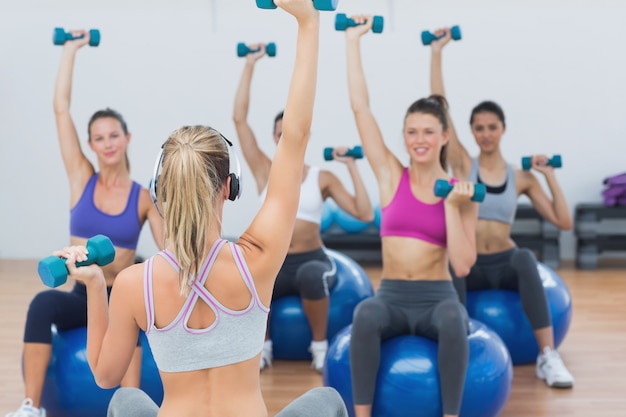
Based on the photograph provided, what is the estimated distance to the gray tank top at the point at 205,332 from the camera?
1436mm

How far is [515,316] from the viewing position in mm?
3408

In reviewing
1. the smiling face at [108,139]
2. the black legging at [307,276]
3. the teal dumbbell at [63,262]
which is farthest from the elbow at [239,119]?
the teal dumbbell at [63,262]

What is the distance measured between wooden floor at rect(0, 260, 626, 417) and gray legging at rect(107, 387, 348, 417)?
1427 millimetres

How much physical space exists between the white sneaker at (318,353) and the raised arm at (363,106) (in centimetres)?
88

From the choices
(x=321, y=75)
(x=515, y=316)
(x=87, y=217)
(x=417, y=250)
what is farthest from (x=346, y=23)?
(x=321, y=75)

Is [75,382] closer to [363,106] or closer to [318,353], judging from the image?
[318,353]

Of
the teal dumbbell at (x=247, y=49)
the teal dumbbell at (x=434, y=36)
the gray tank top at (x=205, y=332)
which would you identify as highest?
the teal dumbbell at (x=434, y=36)

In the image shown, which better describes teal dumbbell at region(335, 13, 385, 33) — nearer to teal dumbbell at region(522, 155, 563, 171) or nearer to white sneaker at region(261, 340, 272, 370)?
teal dumbbell at region(522, 155, 563, 171)

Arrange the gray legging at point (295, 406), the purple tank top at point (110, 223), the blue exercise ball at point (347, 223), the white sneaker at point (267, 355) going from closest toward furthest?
the gray legging at point (295, 406) → the purple tank top at point (110, 223) → the white sneaker at point (267, 355) → the blue exercise ball at point (347, 223)

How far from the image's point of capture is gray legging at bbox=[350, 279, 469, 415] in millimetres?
2551

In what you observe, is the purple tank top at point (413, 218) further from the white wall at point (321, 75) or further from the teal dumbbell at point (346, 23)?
the white wall at point (321, 75)

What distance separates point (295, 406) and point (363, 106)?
4.71 ft

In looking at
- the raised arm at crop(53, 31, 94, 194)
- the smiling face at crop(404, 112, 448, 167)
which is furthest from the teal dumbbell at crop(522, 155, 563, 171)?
the raised arm at crop(53, 31, 94, 194)

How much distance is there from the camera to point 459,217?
2.69m
